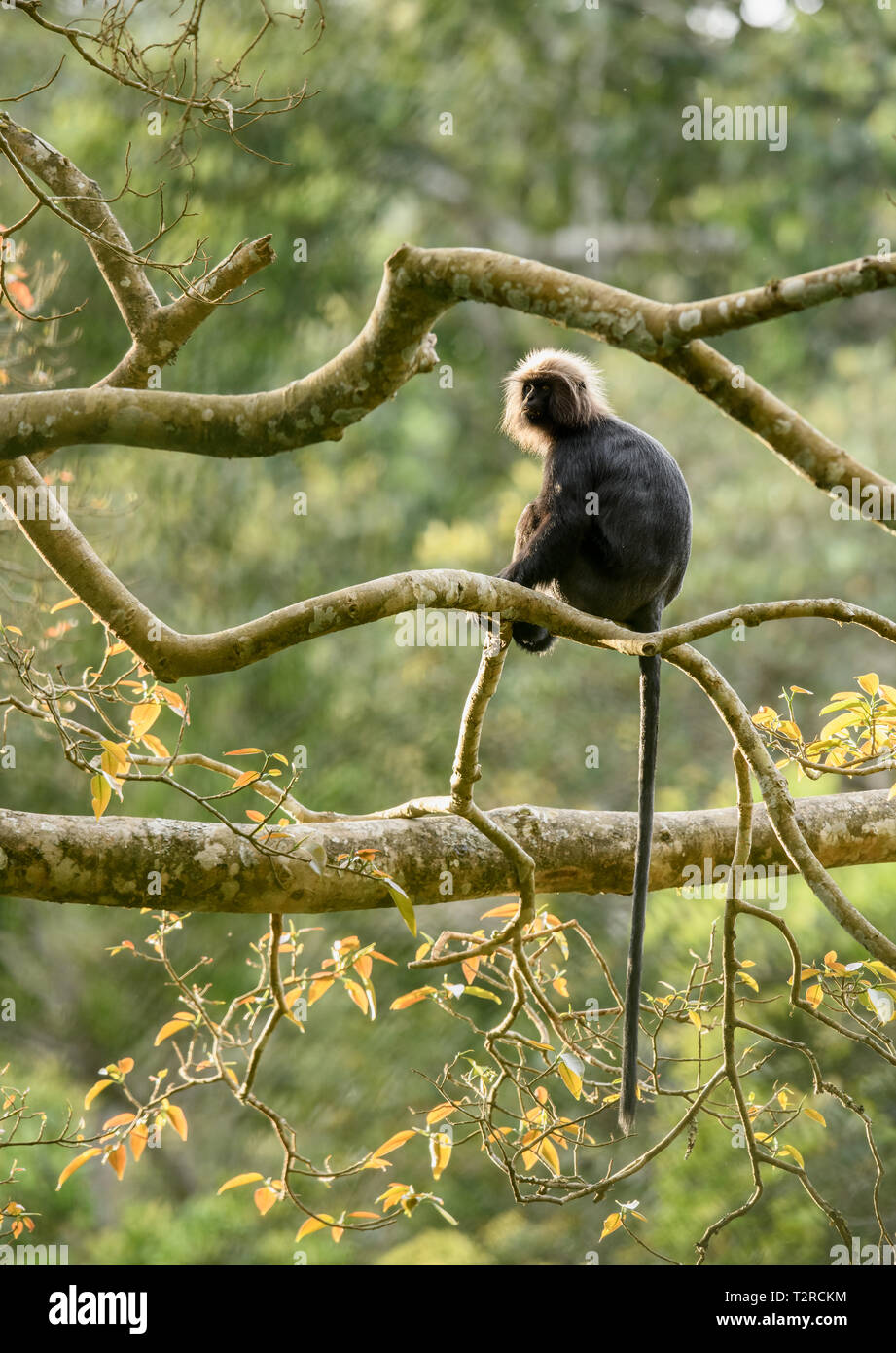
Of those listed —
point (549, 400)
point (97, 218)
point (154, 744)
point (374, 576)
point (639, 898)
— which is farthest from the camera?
point (374, 576)

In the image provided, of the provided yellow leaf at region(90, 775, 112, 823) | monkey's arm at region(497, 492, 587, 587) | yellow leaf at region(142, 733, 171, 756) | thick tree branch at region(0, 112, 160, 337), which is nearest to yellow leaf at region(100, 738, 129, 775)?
yellow leaf at region(90, 775, 112, 823)

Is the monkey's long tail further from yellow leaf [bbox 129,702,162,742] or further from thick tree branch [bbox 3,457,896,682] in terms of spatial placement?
yellow leaf [bbox 129,702,162,742]

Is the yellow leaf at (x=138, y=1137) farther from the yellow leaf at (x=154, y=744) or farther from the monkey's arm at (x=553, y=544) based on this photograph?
the monkey's arm at (x=553, y=544)

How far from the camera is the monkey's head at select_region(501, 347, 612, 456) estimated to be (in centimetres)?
284

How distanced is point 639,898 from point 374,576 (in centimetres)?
470

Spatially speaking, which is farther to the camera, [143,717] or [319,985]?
[319,985]

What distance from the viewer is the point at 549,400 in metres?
2.85

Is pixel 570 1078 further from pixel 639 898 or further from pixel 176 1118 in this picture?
pixel 176 1118

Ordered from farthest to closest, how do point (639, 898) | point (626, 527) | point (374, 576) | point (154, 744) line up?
1. point (374, 576)
2. point (626, 527)
3. point (154, 744)
4. point (639, 898)

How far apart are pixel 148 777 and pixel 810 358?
26.8ft

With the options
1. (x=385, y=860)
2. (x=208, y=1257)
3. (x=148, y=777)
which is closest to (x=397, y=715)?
(x=208, y=1257)

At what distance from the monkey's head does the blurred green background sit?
1.84m

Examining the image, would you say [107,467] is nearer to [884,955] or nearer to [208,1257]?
[208,1257]

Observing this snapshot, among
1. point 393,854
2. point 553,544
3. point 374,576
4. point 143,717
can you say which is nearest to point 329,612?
point 143,717
